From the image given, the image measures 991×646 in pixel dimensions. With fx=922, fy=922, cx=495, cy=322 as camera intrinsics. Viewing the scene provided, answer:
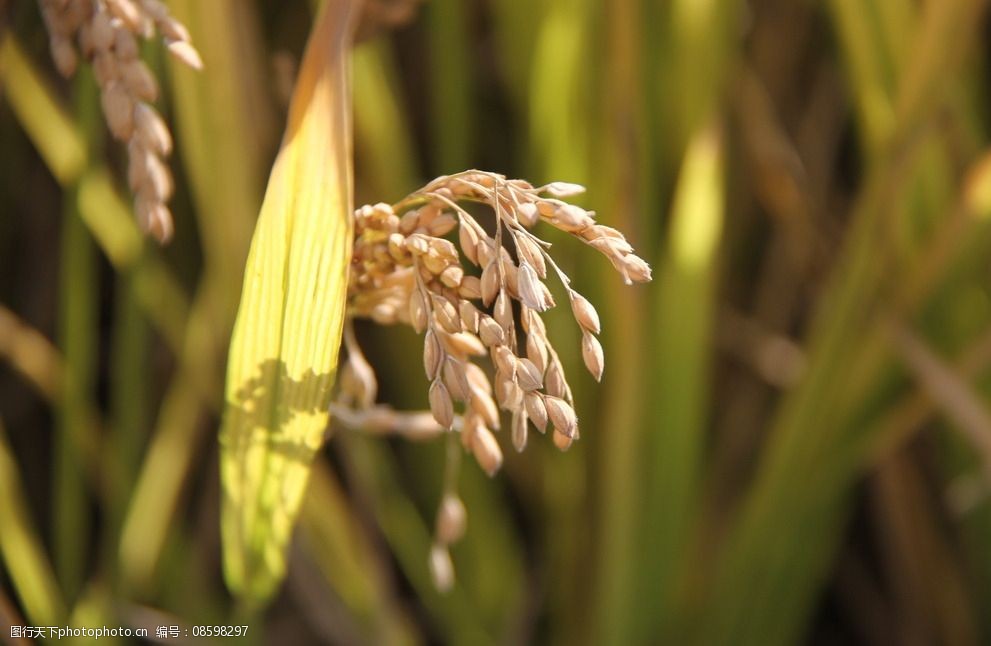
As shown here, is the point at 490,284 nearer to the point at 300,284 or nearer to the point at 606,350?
the point at 300,284

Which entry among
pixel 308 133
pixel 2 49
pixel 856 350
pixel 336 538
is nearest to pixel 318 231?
pixel 308 133

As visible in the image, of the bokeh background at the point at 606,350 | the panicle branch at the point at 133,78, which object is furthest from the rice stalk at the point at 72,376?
the panicle branch at the point at 133,78

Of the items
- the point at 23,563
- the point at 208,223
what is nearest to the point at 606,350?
the point at 208,223

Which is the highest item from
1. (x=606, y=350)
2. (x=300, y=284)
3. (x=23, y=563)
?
(x=300, y=284)

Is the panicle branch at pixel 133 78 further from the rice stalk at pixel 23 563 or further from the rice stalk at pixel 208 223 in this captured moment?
the rice stalk at pixel 23 563

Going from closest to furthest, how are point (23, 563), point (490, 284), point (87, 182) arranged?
point (490, 284)
point (23, 563)
point (87, 182)

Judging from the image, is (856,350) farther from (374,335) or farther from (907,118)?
(374,335)
